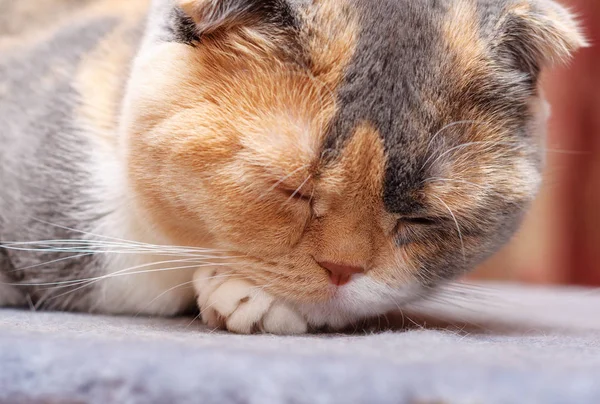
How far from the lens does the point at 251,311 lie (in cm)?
85

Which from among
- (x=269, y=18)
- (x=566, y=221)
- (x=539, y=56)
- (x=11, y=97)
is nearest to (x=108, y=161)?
(x=11, y=97)

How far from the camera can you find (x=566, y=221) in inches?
86.7

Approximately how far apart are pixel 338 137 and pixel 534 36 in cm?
33

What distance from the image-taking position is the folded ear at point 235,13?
31.9 inches

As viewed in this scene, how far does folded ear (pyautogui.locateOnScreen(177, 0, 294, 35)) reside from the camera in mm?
809

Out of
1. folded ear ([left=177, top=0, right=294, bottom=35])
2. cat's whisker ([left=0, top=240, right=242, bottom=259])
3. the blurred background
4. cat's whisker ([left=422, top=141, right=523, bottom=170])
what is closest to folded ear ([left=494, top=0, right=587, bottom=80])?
cat's whisker ([left=422, top=141, right=523, bottom=170])

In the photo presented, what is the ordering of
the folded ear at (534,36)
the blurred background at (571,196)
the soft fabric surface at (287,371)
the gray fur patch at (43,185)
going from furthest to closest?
the blurred background at (571,196) < the gray fur patch at (43,185) < the folded ear at (534,36) < the soft fabric surface at (287,371)

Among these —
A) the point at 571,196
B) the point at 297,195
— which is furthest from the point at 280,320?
the point at 571,196

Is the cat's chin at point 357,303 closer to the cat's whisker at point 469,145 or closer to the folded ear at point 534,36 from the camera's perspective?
the cat's whisker at point 469,145

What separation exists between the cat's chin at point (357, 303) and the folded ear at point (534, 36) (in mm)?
347

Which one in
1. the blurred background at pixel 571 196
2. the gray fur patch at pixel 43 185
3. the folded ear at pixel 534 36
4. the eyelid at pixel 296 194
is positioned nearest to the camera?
the eyelid at pixel 296 194

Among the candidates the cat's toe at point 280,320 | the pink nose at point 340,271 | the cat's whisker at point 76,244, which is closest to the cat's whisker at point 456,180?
the pink nose at point 340,271

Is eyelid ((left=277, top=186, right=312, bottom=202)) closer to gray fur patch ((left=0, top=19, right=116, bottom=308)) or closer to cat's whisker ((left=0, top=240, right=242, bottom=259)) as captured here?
cat's whisker ((left=0, top=240, right=242, bottom=259))

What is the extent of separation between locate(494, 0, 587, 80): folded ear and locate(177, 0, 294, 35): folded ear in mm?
298
